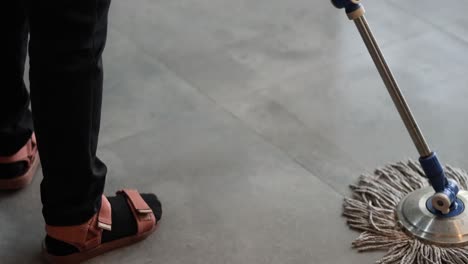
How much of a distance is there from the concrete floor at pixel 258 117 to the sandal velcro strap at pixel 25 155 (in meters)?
0.06

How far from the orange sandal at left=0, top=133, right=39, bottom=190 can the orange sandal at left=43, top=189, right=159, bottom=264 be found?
0.65 feet

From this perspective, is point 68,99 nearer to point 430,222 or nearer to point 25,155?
point 25,155

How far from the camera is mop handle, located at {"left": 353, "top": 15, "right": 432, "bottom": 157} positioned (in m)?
1.27

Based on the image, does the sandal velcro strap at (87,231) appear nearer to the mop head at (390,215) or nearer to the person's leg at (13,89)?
the person's leg at (13,89)

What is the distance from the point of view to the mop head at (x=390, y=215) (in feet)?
4.34

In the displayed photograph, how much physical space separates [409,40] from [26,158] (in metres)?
0.98

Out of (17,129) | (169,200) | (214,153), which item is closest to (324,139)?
(214,153)

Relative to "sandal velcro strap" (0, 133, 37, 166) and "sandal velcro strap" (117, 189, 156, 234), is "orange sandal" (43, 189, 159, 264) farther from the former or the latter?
"sandal velcro strap" (0, 133, 37, 166)

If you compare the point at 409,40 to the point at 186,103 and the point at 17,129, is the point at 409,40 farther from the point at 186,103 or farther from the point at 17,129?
the point at 17,129

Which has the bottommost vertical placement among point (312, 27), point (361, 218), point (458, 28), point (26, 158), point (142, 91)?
point (26, 158)

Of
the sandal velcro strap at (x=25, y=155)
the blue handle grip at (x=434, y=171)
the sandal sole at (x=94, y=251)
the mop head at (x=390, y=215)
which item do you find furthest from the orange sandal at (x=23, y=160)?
the blue handle grip at (x=434, y=171)

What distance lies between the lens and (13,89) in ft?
4.76

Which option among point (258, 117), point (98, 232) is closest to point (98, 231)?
point (98, 232)

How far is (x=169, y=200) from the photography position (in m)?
1.49
